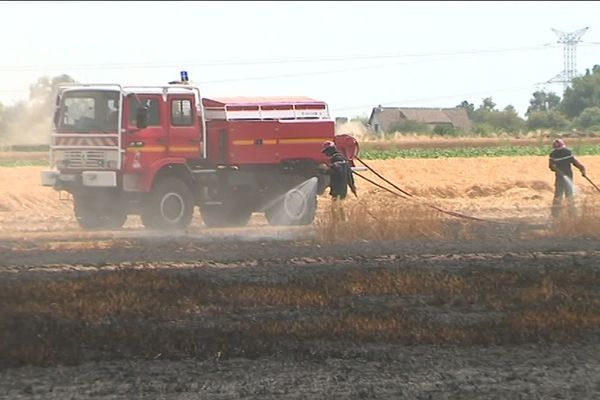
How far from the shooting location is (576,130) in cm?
3167

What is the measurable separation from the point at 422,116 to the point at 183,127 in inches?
1164

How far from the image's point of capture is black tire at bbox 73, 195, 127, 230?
707 inches

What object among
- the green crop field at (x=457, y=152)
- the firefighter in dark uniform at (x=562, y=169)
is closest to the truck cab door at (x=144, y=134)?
the firefighter in dark uniform at (x=562, y=169)

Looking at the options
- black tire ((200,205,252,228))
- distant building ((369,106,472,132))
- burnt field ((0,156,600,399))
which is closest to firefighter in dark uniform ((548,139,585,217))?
burnt field ((0,156,600,399))

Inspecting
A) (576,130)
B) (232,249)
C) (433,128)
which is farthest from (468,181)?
(232,249)

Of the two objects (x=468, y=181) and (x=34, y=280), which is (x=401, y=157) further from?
(x=34, y=280)

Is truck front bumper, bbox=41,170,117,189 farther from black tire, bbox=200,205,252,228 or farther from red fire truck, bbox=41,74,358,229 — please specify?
black tire, bbox=200,205,252,228

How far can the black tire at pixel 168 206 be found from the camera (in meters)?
17.9

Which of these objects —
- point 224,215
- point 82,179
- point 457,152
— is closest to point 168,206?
point 224,215

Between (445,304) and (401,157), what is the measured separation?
2878cm

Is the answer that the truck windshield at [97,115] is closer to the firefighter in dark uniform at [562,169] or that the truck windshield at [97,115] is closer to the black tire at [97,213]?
the black tire at [97,213]

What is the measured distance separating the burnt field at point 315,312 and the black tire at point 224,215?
2.50 m

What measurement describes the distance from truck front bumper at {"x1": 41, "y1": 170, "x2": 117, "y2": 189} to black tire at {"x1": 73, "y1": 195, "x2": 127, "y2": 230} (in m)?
0.52

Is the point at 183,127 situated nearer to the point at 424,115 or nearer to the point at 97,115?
the point at 97,115
